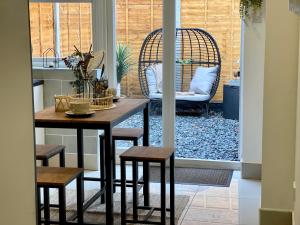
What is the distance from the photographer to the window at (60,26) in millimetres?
5309

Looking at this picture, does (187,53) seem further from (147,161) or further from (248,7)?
(147,161)

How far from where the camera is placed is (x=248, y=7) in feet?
15.9

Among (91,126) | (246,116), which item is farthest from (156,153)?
(246,116)

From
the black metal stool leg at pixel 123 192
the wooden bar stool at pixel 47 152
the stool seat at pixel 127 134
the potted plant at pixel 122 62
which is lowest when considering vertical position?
the black metal stool leg at pixel 123 192

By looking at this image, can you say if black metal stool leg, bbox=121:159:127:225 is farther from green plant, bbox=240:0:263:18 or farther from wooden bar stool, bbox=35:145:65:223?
green plant, bbox=240:0:263:18

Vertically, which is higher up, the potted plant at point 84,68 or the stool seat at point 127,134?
the potted plant at point 84,68

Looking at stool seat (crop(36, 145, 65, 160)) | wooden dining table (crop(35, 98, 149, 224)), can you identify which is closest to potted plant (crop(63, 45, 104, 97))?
wooden dining table (crop(35, 98, 149, 224))

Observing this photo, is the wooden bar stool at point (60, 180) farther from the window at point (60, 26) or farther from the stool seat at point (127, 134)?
the window at point (60, 26)

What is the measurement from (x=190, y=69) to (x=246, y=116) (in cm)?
80

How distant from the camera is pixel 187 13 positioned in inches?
210

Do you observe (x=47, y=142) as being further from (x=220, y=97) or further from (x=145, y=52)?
(x=220, y=97)
